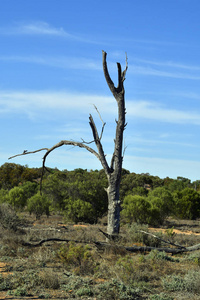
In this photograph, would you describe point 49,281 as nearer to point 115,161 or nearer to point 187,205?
point 115,161

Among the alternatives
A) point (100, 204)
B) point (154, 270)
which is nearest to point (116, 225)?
point (154, 270)

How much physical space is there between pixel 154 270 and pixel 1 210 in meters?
7.94

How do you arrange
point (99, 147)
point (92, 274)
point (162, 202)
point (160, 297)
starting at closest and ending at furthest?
point (160, 297) → point (92, 274) → point (99, 147) → point (162, 202)

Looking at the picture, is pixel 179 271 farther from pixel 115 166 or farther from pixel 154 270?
pixel 115 166

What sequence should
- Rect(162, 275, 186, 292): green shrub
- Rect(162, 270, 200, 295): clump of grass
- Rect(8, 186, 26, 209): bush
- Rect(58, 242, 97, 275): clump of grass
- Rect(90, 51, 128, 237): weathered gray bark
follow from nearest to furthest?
Rect(162, 270, 200, 295): clump of grass, Rect(162, 275, 186, 292): green shrub, Rect(58, 242, 97, 275): clump of grass, Rect(90, 51, 128, 237): weathered gray bark, Rect(8, 186, 26, 209): bush

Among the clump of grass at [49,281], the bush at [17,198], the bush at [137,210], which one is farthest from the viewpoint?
the bush at [17,198]

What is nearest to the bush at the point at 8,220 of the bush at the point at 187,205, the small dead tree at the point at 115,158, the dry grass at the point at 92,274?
the dry grass at the point at 92,274

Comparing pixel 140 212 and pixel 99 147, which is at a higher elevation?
pixel 99 147

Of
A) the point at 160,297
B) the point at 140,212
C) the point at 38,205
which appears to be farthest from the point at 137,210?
the point at 160,297

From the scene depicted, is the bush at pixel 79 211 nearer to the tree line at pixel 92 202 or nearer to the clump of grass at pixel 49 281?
the tree line at pixel 92 202

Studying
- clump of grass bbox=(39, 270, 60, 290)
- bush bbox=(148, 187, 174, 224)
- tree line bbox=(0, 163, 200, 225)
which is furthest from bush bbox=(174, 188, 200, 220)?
clump of grass bbox=(39, 270, 60, 290)

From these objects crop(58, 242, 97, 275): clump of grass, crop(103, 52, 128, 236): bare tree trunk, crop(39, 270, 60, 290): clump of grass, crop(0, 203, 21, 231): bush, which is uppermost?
crop(103, 52, 128, 236): bare tree trunk

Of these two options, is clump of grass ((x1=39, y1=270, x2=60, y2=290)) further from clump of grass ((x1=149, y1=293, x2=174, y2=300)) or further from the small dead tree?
the small dead tree

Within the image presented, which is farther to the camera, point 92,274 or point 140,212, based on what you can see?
point 140,212
